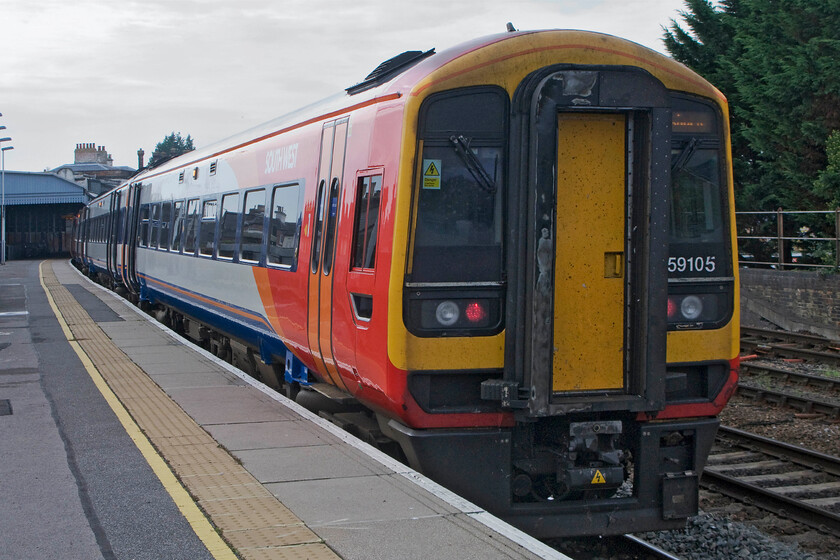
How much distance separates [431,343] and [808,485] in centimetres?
420

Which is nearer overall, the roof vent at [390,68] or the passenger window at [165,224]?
the roof vent at [390,68]

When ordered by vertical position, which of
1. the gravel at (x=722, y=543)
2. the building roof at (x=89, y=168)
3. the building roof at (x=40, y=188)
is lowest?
the gravel at (x=722, y=543)

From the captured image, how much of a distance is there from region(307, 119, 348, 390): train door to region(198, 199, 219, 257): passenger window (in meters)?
4.35

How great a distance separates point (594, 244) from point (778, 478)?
3.64 metres

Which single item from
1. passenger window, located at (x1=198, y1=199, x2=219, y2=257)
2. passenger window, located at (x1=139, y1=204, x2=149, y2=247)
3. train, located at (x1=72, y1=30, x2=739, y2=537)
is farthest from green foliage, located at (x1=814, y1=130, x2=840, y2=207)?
train, located at (x1=72, y1=30, x2=739, y2=537)

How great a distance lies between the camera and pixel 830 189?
61.2ft

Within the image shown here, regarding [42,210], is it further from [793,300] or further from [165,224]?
[793,300]

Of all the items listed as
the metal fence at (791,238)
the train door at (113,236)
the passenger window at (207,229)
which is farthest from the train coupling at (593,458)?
the train door at (113,236)

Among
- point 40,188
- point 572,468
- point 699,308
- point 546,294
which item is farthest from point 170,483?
point 40,188

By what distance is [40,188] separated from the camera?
236ft

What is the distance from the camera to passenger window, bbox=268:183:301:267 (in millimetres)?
8047

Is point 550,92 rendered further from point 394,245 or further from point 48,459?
point 48,459

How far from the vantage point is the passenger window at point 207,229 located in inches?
457

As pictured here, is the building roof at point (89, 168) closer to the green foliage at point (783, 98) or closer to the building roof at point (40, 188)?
the building roof at point (40, 188)
